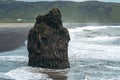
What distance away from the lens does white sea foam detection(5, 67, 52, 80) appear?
33206 millimetres

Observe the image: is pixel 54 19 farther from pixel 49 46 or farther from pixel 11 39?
pixel 11 39

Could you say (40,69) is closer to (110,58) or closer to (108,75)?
(108,75)

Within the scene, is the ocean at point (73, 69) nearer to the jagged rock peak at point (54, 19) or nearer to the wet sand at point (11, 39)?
the jagged rock peak at point (54, 19)

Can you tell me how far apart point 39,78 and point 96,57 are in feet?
47.8

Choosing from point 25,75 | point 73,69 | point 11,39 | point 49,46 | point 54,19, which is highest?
point 54,19

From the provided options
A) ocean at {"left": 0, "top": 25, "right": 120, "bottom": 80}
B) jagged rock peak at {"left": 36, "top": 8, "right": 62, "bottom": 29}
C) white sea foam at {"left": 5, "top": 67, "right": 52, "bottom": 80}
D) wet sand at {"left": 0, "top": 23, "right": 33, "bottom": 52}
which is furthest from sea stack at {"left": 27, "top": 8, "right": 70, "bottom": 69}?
wet sand at {"left": 0, "top": 23, "right": 33, "bottom": 52}

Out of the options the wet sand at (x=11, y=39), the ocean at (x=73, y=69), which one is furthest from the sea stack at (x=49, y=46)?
the wet sand at (x=11, y=39)

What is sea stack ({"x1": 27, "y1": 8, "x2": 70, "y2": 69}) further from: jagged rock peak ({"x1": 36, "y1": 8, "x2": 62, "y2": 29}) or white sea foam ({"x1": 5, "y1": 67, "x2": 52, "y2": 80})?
white sea foam ({"x1": 5, "y1": 67, "x2": 52, "y2": 80})

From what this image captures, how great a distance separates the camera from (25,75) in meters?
34.4

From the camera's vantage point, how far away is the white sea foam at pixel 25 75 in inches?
1307

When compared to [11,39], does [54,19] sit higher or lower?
higher

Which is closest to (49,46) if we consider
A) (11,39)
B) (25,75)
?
(25,75)

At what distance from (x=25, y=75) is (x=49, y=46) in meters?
5.26

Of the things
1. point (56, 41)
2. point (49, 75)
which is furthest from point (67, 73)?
point (56, 41)
